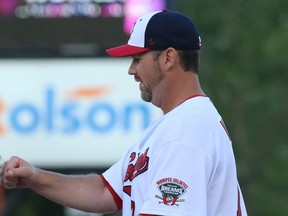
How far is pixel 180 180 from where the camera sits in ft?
13.6

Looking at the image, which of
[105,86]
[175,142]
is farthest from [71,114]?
[175,142]

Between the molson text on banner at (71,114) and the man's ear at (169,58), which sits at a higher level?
the man's ear at (169,58)

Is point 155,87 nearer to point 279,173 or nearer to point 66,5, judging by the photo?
point 66,5

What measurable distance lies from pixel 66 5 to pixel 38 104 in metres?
1.44

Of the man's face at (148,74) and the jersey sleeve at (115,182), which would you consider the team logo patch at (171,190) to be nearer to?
the man's face at (148,74)

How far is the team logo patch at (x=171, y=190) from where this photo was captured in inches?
163

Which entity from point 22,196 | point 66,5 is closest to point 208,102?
point 66,5

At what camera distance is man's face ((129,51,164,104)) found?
4379 mm

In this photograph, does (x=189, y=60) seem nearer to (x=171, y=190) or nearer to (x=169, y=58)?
(x=169, y=58)

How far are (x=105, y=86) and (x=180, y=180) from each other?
769cm

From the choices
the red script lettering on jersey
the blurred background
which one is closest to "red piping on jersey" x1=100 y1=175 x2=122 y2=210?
the red script lettering on jersey

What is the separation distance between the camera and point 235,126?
48.8 feet

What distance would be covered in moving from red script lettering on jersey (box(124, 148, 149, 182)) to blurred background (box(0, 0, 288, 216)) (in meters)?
6.16

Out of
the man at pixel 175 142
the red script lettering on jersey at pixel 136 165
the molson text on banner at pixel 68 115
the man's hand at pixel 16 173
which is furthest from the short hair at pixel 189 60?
the molson text on banner at pixel 68 115
